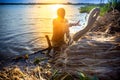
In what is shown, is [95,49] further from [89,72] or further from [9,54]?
[9,54]

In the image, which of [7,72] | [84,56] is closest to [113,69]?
[84,56]

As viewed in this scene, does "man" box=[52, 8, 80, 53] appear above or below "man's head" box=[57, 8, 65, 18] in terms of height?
below

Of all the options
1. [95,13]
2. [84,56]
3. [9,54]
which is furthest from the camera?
[9,54]

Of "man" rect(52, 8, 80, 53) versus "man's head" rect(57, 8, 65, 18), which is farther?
"man" rect(52, 8, 80, 53)

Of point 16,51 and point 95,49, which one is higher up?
point 95,49

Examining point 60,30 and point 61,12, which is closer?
point 61,12

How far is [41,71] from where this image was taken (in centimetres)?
531

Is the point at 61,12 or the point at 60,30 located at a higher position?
the point at 61,12

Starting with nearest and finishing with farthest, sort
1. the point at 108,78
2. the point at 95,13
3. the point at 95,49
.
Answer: the point at 108,78 → the point at 95,49 → the point at 95,13

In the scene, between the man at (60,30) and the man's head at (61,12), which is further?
the man at (60,30)

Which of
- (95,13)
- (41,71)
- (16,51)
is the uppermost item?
(95,13)

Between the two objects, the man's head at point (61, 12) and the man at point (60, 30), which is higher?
the man's head at point (61, 12)

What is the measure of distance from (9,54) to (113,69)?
16.5 feet

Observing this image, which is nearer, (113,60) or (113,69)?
(113,69)
